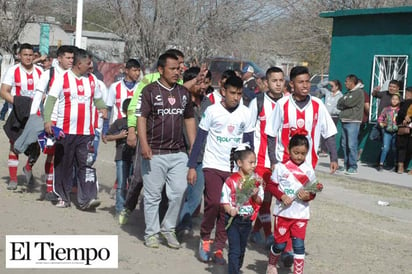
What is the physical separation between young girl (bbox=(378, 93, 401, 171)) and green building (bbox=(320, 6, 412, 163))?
0.80 metres

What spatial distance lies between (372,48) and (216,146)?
1057 cm

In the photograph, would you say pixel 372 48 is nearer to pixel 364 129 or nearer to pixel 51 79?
pixel 364 129

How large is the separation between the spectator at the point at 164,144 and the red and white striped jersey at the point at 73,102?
196 centimetres

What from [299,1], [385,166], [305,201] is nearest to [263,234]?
[305,201]

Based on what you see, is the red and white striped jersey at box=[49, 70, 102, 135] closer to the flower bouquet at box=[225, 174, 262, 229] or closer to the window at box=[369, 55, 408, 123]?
the flower bouquet at box=[225, 174, 262, 229]

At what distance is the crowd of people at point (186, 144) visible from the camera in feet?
24.0

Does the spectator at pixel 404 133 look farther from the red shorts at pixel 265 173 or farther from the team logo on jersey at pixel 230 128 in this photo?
the team logo on jersey at pixel 230 128

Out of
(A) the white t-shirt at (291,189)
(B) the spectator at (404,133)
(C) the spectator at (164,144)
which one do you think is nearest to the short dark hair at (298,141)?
(A) the white t-shirt at (291,189)

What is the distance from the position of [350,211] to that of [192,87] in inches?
154

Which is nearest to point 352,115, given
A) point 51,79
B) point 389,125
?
point 389,125

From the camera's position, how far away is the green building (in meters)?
17.0

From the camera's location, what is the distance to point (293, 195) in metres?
7.29

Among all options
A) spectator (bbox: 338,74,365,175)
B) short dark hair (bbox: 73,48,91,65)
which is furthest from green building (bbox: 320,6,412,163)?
short dark hair (bbox: 73,48,91,65)

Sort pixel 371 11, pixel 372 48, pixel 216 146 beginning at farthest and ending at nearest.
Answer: pixel 372 48, pixel 371 11, pixel 216 146
